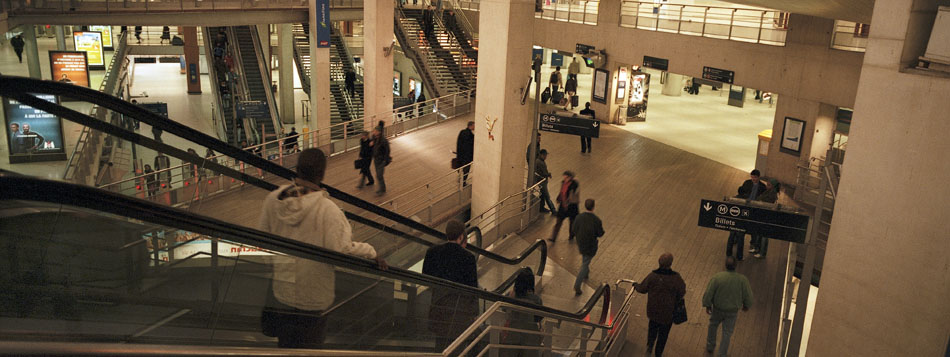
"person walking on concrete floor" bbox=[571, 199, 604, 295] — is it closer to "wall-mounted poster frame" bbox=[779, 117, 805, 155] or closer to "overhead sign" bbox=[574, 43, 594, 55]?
"wall-mounted poster frame" bbox=[779, 117, 805, 155]

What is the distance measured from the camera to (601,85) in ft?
76.0

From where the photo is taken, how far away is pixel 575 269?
36.5ft

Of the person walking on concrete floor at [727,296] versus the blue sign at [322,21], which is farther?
the blue sign at [322,21]

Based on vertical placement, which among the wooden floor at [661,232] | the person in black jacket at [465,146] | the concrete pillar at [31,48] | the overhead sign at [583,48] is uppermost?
the overhead sign at [583,48]

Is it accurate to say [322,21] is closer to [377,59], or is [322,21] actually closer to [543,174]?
[377,59]

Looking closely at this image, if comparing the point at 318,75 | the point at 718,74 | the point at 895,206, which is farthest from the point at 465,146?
the point at 895,206

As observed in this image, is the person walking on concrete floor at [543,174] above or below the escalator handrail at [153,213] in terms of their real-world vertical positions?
below

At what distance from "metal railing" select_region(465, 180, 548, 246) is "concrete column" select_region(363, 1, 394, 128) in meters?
6.88

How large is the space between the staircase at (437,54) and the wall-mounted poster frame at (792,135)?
11.8m

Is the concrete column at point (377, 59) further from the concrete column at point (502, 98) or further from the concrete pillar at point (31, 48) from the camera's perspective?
the concrete pillar at point (31, 48)

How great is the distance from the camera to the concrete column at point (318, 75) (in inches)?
751

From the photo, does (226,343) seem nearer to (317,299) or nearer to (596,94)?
(317,299)

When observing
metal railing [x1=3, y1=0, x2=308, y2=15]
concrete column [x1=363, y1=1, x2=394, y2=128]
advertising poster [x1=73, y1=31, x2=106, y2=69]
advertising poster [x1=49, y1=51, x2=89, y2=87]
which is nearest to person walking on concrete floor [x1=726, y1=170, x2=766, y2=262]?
concrete column [x1=363, y1=1, x2=394, y2=128]

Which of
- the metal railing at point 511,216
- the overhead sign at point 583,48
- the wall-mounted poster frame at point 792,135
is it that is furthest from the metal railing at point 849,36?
the overhead sign at point 583,48
